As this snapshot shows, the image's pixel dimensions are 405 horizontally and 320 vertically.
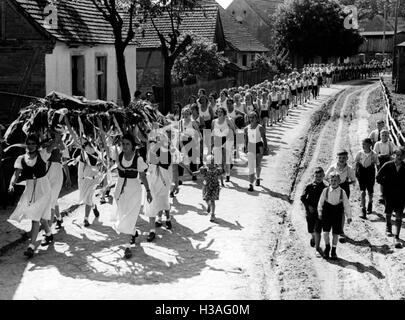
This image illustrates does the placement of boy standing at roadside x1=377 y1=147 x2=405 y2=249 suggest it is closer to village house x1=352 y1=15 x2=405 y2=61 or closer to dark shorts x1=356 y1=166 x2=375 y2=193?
dark shorts x1=356 y1=166 x2=375 y2=193

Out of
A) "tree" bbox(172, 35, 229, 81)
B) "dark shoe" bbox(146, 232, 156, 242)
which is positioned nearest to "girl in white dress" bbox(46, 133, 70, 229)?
"dark shoe" bbox(146, 232, 156, 242)

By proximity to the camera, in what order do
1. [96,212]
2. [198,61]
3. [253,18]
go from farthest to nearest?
1. [253,18]
2. [198,61]
3. [96,212]

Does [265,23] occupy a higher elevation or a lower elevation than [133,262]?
higher

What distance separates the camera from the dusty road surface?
7.99m

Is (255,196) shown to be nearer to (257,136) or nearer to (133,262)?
(257,136)

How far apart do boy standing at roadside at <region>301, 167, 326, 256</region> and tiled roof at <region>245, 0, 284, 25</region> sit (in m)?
55.3

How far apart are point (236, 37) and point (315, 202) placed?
37.1 m

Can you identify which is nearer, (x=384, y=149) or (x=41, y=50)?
(x=384, y=149)

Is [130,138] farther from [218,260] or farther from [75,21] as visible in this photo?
[75,21]

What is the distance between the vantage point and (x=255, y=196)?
1322 cm

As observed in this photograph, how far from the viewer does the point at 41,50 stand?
19719mm

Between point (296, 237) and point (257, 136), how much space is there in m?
3.69

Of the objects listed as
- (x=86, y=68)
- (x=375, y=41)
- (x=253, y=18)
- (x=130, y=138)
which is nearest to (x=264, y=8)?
(x=253, y=18)

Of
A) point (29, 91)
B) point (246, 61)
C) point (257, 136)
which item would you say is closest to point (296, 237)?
point (257, 136)
